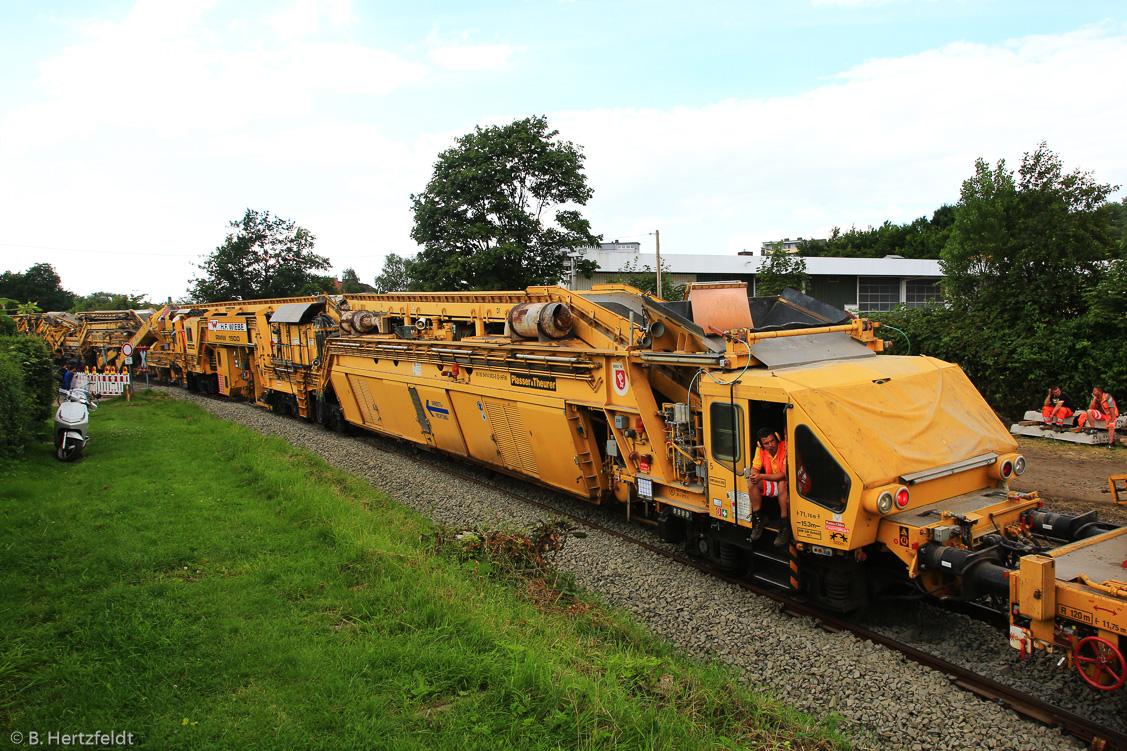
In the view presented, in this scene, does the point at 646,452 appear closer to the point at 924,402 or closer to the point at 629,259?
the point at 924,402

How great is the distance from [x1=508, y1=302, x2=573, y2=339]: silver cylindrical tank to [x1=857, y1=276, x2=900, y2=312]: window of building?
34.9m

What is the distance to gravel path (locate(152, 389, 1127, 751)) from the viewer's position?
4555mm

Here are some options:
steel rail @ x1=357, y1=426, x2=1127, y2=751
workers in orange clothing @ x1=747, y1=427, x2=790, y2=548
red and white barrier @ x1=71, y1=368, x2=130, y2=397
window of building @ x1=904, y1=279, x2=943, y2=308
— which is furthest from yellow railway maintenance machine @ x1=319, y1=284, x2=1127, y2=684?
window of building @ x1=904, y1=279, x2=943, y2=308

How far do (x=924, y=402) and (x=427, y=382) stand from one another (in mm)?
8420

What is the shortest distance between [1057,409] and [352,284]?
71.8 m

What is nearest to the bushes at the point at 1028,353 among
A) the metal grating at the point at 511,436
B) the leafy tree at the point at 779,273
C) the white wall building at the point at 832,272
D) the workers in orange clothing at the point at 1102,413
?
the workers in orange clothing at the point at 1102,413

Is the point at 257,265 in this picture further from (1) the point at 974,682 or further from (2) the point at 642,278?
(1) the point at 974,682

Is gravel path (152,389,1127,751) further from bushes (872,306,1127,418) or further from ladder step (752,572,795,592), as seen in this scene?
bushes (872,306,1127,418)

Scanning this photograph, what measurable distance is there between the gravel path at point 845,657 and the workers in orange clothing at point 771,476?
0.97 meters

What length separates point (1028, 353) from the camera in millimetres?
15758

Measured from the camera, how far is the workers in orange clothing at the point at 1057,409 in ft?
46.6

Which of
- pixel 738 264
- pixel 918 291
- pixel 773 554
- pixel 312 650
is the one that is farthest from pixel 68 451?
pixel 918 291

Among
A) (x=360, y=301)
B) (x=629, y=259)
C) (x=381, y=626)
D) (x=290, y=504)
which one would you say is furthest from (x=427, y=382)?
(x=629, y=259)

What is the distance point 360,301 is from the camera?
16.0 meters
